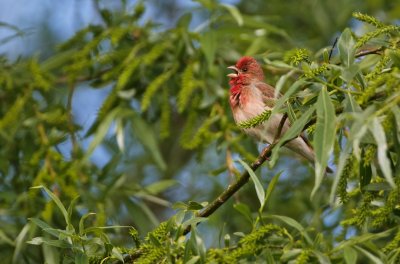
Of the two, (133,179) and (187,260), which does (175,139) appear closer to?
(133,179)

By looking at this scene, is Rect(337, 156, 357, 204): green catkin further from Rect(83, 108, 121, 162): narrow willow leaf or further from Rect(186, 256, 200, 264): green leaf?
Rect(83, 108, 121, 162): narrow willow leaf

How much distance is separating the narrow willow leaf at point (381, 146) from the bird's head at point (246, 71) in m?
3.76

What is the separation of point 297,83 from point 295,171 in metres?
4.97

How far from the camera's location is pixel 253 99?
6430mm

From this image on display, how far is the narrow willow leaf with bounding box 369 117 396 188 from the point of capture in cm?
283

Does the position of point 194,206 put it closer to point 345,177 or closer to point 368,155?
point 345,177

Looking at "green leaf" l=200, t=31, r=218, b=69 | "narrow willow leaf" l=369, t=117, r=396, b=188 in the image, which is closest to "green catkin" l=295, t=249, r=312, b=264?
"narrow willow leaf" l=369, t=117, r=396, b=188

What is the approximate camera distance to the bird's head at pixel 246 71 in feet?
22.0

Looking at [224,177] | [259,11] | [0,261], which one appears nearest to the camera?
[0,261]

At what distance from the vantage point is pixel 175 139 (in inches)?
388

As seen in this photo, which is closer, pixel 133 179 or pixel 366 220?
pixel 366 220

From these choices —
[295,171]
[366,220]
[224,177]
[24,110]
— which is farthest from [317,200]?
[366,220]

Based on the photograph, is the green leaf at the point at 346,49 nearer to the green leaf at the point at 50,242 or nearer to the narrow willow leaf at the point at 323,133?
the narrow willow leaf at the point at 323,133

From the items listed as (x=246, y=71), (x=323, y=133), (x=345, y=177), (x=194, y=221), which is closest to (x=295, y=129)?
Result: (x=323, y=133)
